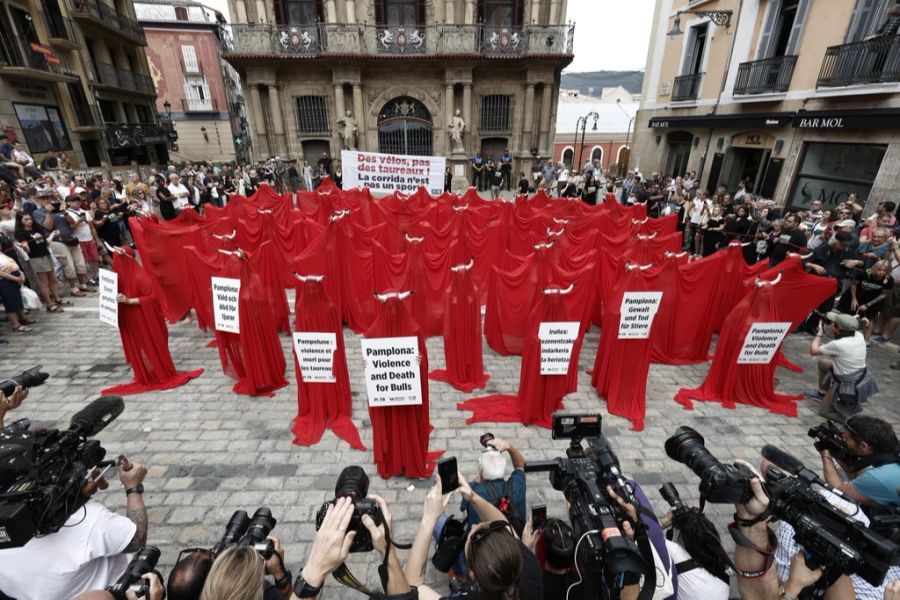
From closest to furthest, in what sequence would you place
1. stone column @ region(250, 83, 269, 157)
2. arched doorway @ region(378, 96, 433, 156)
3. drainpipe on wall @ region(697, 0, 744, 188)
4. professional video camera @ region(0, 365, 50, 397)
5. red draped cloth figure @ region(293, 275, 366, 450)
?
1. professional video camera @ region(0, 365, 50, 397)
2. red draped cloth figure @ region(293, 275, 366, 450)
3. drainpipe on wall @ region(697, 0, 744, 188)
4. stone column @ region(250, 83, 269, 157)
5. arched doorway @ region(378, 96, 433, 156)

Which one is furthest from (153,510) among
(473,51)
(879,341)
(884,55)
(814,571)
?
(473,51)

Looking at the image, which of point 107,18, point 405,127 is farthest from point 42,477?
point 107,18

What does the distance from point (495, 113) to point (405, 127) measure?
5210 millimetres

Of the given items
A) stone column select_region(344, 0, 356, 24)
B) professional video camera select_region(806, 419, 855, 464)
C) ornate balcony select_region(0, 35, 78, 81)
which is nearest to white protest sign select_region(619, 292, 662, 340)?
professional video camera select_region(806, 419, 855, 464)

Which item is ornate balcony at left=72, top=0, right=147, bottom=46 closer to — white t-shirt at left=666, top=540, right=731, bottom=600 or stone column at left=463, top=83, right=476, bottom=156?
stone column at left=463, top=83, right=476, bottom=156

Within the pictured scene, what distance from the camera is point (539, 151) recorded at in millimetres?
24078

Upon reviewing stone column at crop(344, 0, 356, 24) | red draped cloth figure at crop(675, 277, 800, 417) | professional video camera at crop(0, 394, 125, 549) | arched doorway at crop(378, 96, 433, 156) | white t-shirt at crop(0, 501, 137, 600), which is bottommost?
red draped cloth figure at crop(675, 277, 800, 417)

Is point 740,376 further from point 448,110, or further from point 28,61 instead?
point 28,61

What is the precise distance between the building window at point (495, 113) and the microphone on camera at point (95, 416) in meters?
23.7

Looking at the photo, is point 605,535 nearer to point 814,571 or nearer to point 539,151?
point 814,571

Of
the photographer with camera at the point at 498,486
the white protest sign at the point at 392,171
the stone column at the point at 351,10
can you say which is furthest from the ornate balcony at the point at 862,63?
the stone column at the point at 351,10

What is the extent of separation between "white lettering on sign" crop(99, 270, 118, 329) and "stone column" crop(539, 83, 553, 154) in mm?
22620

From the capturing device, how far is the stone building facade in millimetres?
21203

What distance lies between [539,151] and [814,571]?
79.7 ft
